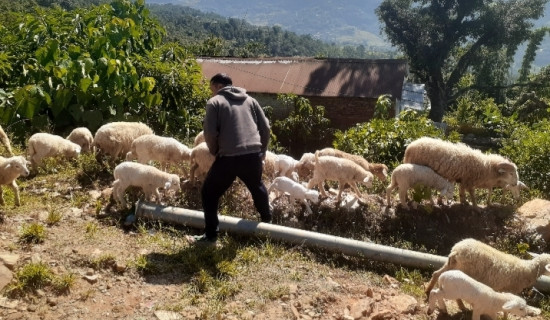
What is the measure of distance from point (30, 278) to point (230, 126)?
277 centimetres

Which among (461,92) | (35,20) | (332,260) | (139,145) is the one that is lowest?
(461,92)

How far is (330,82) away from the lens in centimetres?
2039

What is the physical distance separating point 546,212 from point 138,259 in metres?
6.24

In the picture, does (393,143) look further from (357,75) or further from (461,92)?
(461,92)

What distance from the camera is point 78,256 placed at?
5.24 meters

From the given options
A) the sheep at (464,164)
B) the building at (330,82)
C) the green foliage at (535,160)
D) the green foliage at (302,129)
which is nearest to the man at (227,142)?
the sheep at (464,164)

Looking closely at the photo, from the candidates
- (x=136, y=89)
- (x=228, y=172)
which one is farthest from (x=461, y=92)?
(x=228, y=172)

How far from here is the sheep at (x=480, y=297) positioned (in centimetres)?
428

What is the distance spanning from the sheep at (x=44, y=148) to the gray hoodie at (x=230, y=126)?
12.3ft

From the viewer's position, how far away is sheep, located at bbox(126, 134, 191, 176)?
738 centimetres

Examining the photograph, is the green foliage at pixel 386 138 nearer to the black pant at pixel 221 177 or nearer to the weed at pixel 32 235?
the black pant at pixel 221 177

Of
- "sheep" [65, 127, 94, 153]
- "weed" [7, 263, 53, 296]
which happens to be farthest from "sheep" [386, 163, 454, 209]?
A: "sheep" [65, 127, 94, 153]

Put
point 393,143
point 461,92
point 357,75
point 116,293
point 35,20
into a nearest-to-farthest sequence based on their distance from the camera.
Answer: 1. point 116,293
2. point 393,143
3. point 35,20
4. point 357,75
5. point 461,92

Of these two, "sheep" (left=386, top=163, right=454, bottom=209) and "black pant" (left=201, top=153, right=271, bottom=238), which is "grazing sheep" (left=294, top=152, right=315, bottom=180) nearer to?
"sheep" (left=386, top=163, right=454, bottom=209)
